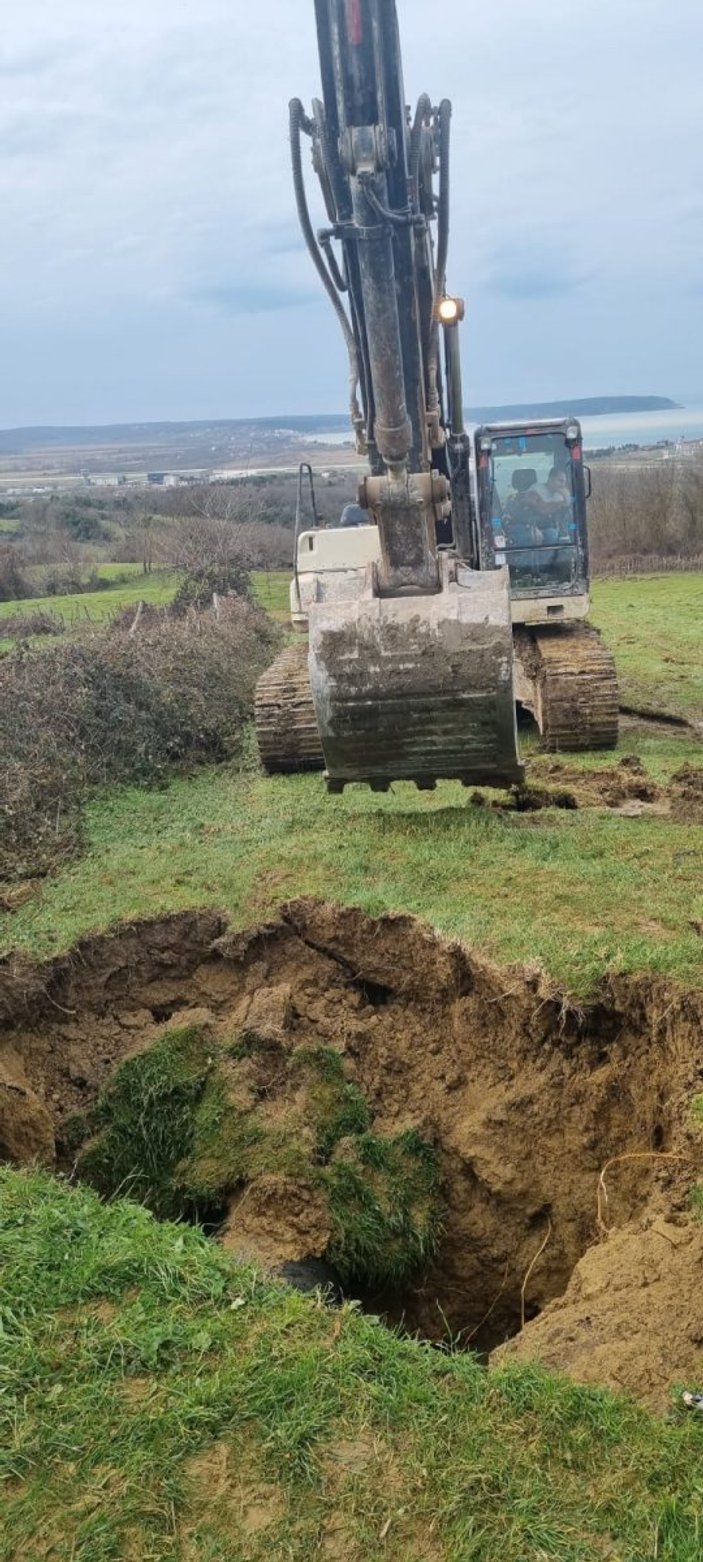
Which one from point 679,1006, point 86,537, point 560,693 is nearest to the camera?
point 679,1006

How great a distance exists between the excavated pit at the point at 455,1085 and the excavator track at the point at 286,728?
354cm

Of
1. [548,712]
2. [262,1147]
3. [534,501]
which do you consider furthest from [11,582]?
[262,1147]

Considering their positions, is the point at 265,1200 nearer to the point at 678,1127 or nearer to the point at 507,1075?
the point at 507,1075

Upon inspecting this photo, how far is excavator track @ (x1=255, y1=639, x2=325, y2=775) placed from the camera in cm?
951

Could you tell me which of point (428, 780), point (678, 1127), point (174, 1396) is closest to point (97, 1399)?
point (174, 1396)

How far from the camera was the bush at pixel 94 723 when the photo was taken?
800cm

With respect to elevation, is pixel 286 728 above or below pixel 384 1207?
above

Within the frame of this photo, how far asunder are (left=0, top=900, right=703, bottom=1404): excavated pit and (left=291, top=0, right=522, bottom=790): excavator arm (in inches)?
44.6

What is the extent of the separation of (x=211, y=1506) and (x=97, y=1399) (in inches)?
19.4

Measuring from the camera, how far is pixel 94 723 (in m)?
9.92

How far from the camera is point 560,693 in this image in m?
9.65

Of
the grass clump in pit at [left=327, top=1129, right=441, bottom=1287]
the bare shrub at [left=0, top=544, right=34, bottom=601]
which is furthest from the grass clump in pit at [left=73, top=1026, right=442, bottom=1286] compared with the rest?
the bare shrub at [left=0, top=544, right=34, bottom=601]

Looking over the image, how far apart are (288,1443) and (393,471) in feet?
14.9

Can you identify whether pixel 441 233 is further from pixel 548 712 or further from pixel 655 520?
pixel 655 520
